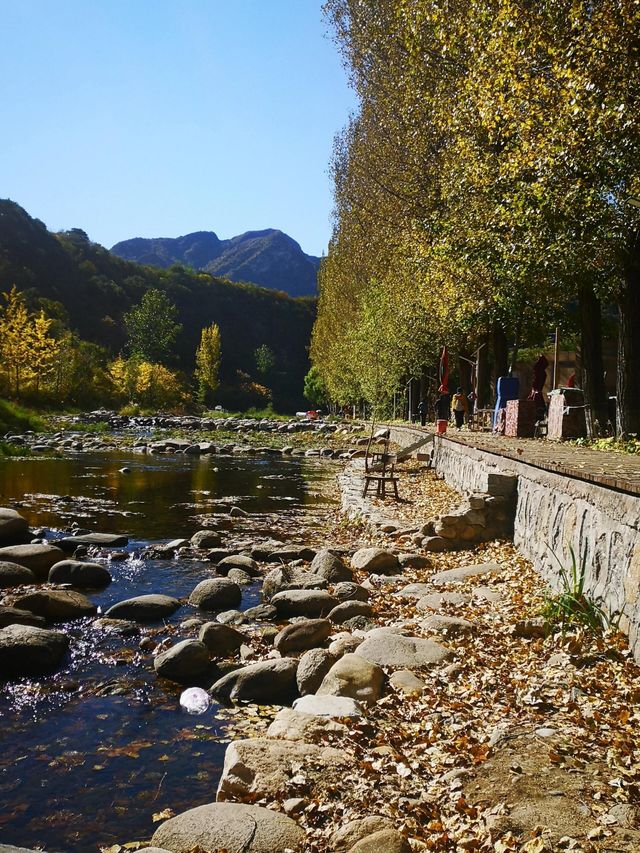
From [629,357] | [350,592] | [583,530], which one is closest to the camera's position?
[583,530]

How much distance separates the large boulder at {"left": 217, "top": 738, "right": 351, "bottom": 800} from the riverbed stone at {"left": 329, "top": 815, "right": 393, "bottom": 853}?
481 mm

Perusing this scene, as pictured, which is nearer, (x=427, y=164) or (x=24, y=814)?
(x=24, y=814)

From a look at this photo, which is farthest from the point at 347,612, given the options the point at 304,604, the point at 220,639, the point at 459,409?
the point at 459,409

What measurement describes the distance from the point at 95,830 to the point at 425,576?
529cm

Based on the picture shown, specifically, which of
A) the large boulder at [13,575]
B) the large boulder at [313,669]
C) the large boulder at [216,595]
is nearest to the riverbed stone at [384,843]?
the large boulder at [313,669]

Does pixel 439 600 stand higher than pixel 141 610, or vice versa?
pixel 439 600

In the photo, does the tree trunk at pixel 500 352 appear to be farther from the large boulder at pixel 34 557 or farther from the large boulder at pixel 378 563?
the large boulder at pixel 34 557

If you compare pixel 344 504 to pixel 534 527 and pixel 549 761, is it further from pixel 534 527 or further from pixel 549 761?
pixel 549 761

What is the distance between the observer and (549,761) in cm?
355

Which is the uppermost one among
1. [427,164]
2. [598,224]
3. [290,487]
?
[427,164]

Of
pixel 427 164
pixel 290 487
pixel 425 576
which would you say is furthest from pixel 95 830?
pixel 427 164

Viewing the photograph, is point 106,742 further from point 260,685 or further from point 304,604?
point 304,604

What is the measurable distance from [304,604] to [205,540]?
377 centimetres

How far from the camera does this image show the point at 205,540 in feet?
34.7
